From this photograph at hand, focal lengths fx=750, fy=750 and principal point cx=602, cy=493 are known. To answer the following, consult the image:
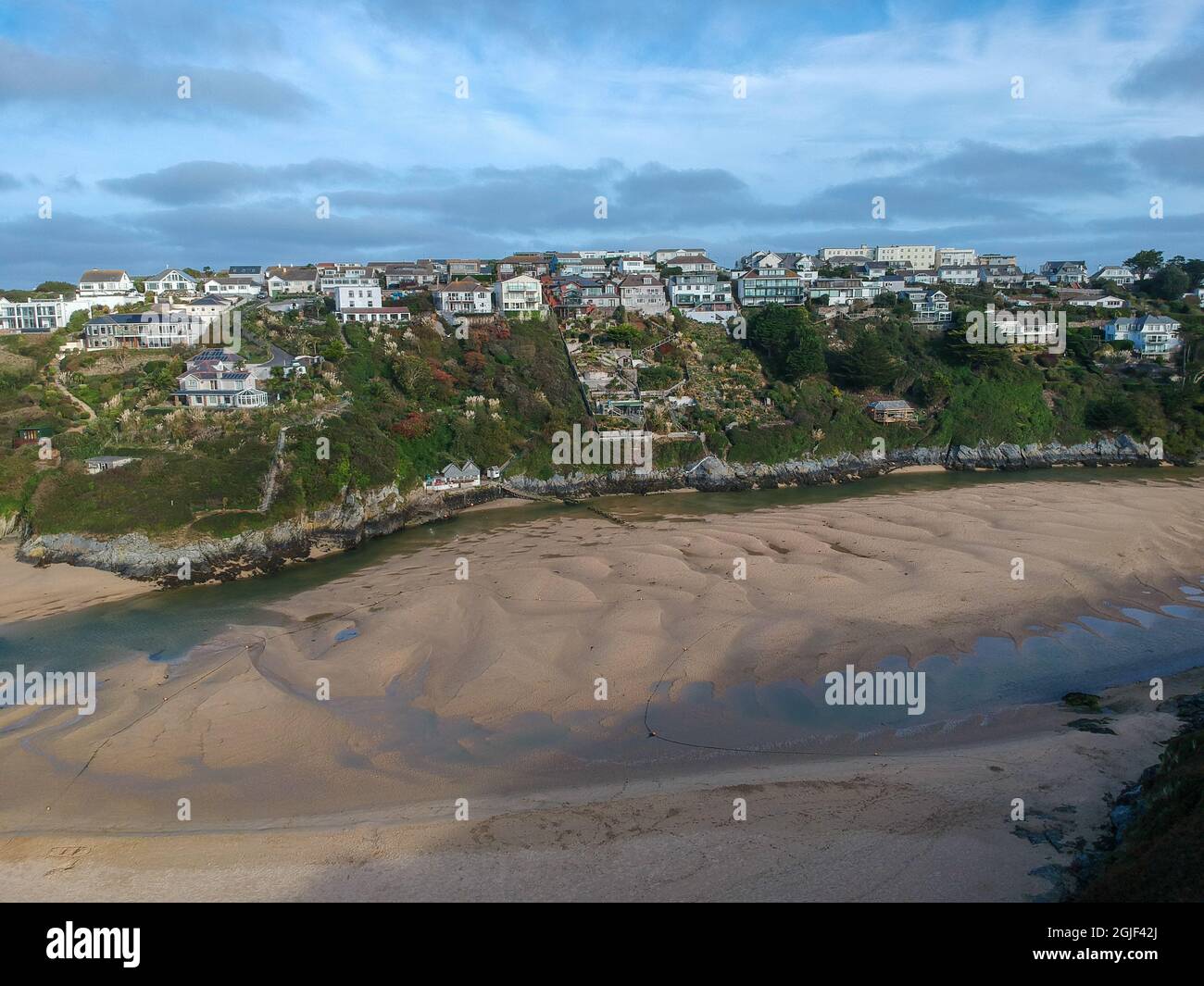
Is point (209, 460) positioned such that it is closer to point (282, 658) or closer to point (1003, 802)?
point (282, 658)

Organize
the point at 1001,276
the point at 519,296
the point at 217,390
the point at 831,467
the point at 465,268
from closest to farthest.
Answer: the point at 217,390 → the point at 831,467 → the point at 519,296 → the point at 465,268 → the point at 1001,276

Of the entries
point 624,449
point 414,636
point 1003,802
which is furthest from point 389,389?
point 1003,802

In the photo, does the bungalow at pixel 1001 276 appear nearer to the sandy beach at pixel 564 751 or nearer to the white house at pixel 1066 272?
the white house at pixel 1066 272

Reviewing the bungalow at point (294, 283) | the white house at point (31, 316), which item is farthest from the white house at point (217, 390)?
the bungalow at point (294, 283)

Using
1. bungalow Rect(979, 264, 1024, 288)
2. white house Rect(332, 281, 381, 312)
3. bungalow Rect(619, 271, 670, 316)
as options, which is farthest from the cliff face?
bungalow Rect(979, 264, 1024, 288)

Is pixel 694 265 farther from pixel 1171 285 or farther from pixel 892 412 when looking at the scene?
pixel 1171 285

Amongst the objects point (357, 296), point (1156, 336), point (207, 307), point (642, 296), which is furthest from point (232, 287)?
point (1156, 336)
